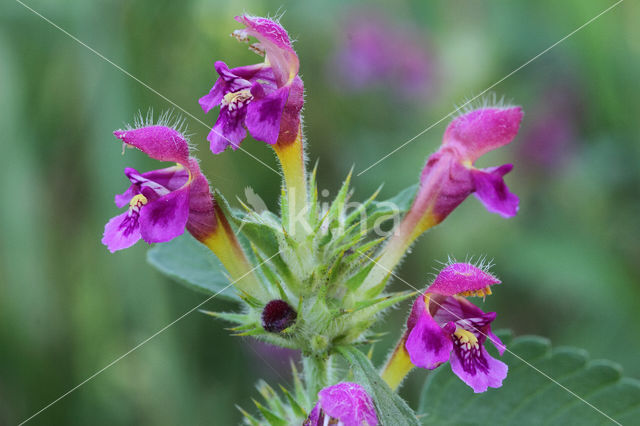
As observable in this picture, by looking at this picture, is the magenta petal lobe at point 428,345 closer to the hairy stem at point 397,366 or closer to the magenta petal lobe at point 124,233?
the hairy stem at point 397,366

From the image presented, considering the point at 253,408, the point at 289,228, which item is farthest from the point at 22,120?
the point at 289,228

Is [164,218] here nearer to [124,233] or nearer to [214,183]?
[124,233]

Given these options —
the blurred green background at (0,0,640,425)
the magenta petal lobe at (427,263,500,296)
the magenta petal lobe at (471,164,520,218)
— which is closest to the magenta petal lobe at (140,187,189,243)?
the magenta petal lobe at (427,263,500,296)

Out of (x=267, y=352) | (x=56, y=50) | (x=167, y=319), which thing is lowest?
(x=267, y=352)

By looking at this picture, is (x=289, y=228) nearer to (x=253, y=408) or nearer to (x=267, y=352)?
(x=253, y=408)

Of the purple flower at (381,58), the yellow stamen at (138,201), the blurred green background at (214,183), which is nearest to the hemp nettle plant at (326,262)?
the yellow stamen at (138,201)

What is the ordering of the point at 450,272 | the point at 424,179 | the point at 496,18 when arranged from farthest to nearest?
1. the point at 496,18
2. the point at 424,179
3. the point at 450,272
